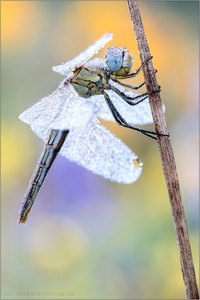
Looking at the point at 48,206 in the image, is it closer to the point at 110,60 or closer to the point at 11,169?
the point at 11,169

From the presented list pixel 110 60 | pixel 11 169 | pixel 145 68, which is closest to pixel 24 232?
pixel 11 169

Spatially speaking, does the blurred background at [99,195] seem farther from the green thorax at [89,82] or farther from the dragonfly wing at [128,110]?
the green thorax at [89,82]

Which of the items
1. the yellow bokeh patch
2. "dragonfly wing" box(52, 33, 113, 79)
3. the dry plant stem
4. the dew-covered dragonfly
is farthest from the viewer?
the yellow bokeh patch

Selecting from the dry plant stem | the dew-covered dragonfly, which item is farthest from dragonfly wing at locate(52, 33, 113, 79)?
the dry plant stem

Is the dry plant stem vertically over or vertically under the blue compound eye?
under

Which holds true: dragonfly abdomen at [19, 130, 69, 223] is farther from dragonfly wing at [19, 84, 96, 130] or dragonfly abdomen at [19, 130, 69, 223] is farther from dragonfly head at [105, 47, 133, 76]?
dragonfly head at [105, 47, 133, 76]

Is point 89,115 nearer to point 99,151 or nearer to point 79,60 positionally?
point 79,60

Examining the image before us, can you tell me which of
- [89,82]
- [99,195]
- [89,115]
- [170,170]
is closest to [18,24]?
[99,195]
